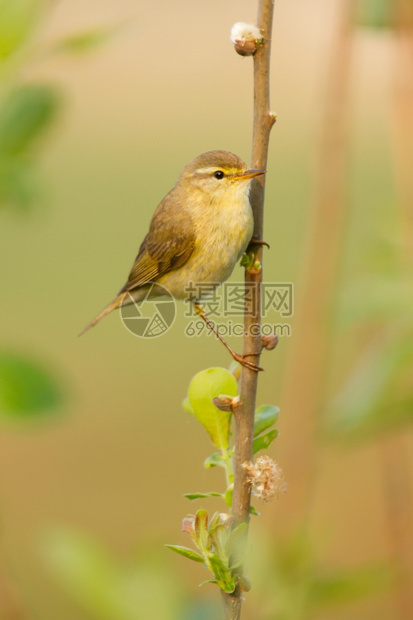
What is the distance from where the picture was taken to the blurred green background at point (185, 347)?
0.90m

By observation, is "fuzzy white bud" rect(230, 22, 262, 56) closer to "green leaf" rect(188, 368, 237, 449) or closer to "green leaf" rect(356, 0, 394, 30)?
"green leaf" rect(356, 0, 394, 30)

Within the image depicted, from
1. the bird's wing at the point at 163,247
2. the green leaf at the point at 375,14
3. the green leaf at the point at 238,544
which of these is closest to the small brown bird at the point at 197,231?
the bird's wing at the point at 163,247

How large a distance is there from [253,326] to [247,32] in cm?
45

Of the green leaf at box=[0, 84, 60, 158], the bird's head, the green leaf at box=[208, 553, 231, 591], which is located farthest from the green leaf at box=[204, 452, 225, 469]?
the bird's head

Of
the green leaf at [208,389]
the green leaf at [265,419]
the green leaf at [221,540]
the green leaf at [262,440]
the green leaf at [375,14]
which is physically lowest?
the green leaf at [221,540]

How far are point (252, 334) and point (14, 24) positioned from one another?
60 centimetres

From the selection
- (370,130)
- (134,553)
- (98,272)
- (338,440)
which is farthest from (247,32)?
(370,130)

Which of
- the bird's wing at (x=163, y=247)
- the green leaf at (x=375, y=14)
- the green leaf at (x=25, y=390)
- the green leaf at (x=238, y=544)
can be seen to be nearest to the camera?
the green leaf at (x=25, y=390)

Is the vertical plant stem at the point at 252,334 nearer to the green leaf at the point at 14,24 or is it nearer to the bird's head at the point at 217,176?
the green leaf at the point at 14,24

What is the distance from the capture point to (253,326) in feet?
4.23

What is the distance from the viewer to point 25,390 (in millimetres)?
890

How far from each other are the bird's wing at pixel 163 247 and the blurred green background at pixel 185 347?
508 millimetres

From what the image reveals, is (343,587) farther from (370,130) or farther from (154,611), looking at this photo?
(370,130)

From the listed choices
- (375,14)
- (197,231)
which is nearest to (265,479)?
(375,14)
